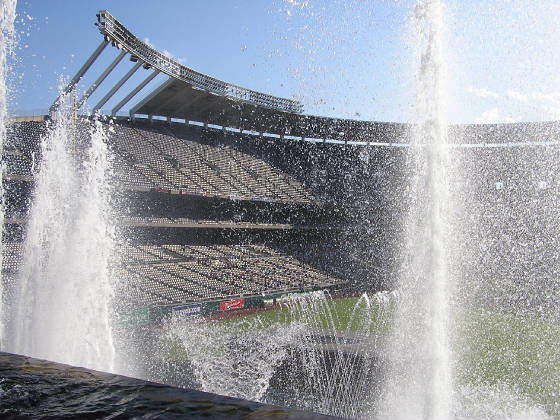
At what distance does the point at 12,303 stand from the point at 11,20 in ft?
20.9

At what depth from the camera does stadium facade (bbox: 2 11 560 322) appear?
22359 millimetres

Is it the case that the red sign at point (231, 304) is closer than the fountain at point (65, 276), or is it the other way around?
the fountain at point (65, 276)

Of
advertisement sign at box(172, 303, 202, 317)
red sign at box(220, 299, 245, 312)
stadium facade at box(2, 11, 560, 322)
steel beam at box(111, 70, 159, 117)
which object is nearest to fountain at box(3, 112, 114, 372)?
stadium facade at box(2, 11, 560, 322)

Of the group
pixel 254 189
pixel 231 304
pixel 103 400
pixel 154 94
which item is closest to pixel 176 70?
pixel 154 94

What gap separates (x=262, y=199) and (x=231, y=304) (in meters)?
10.9

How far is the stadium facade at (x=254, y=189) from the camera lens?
22.4m

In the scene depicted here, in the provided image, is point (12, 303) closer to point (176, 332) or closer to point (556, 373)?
point (176, 332)

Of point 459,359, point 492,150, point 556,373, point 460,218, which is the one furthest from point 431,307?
point 492,150

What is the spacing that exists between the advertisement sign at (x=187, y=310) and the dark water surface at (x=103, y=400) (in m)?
16.6

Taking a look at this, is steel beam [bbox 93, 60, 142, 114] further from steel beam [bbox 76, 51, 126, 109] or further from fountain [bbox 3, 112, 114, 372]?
fountain [bbox 3, 112, 114, 372]

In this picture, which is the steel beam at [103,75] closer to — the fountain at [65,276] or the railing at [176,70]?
the railing at [176,70]


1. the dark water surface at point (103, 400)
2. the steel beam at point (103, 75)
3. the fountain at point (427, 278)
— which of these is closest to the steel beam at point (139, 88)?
the steel beam at point (103, 75)

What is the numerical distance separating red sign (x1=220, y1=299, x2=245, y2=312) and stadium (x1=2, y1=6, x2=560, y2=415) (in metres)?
0.07

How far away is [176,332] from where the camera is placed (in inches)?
675
